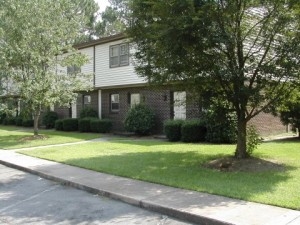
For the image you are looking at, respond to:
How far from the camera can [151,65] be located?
37.4ft

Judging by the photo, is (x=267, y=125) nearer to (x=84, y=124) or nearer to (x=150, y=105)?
(x=150, y=105)

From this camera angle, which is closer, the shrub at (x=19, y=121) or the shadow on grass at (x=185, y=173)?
the shadow on grass at (x=185, y=173)

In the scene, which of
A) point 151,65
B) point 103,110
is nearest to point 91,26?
point 103,110

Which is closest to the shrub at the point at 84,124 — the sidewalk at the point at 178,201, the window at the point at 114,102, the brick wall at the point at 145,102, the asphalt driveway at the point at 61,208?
the brick wall at the point at 145,102

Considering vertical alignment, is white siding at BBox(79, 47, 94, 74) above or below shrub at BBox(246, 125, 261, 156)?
above

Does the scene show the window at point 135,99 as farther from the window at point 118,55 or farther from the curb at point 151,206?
the curb at point 151,206

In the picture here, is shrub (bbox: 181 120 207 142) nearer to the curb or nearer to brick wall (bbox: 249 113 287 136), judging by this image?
brick wall (bbox: 249 113 287 136)

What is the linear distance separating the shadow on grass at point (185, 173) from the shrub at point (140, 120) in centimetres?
726

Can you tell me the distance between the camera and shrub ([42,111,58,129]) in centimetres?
2919

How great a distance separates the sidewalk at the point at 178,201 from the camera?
6078mm

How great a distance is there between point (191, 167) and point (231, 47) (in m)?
3.15

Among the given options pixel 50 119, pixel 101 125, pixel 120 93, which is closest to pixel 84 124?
pixel 101 125

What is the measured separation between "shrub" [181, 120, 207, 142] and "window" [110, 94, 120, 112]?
789 centimetres

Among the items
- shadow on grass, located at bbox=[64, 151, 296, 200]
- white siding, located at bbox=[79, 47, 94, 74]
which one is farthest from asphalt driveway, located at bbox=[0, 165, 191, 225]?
white siding, located at bbox=[79, 47, 94, 74]
